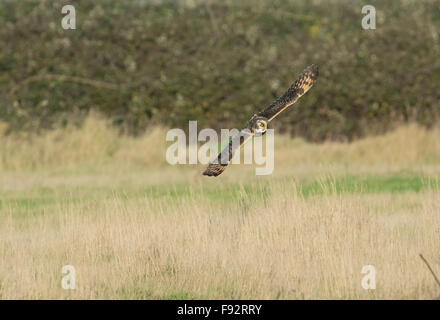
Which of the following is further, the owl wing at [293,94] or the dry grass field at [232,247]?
the owl wing at [293,94]

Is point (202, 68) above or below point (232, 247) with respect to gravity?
above

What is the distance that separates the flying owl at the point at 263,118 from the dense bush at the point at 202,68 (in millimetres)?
8863

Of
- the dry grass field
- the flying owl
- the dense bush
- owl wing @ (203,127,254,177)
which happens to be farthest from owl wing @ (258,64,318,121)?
the dense bush

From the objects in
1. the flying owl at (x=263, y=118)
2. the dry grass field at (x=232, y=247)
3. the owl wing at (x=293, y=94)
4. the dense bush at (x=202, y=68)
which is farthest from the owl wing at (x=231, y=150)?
the dense bush at (x=202, y=68)

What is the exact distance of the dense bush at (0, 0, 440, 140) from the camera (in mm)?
15984

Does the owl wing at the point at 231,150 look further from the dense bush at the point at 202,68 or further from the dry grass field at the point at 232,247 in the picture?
the dense bush at the point at 202,68

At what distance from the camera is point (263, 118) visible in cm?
661

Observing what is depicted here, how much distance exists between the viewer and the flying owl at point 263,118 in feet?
21.6

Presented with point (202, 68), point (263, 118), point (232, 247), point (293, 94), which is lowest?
point (232, 247)

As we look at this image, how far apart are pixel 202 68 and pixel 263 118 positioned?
9980 mm

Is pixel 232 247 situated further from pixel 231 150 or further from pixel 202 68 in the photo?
pixel 202 68

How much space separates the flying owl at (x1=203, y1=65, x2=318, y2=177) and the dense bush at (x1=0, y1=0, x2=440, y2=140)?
886 cm

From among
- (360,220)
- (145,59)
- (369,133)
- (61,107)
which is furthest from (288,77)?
(360,220)

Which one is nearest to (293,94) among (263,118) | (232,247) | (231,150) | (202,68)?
(263,118)
